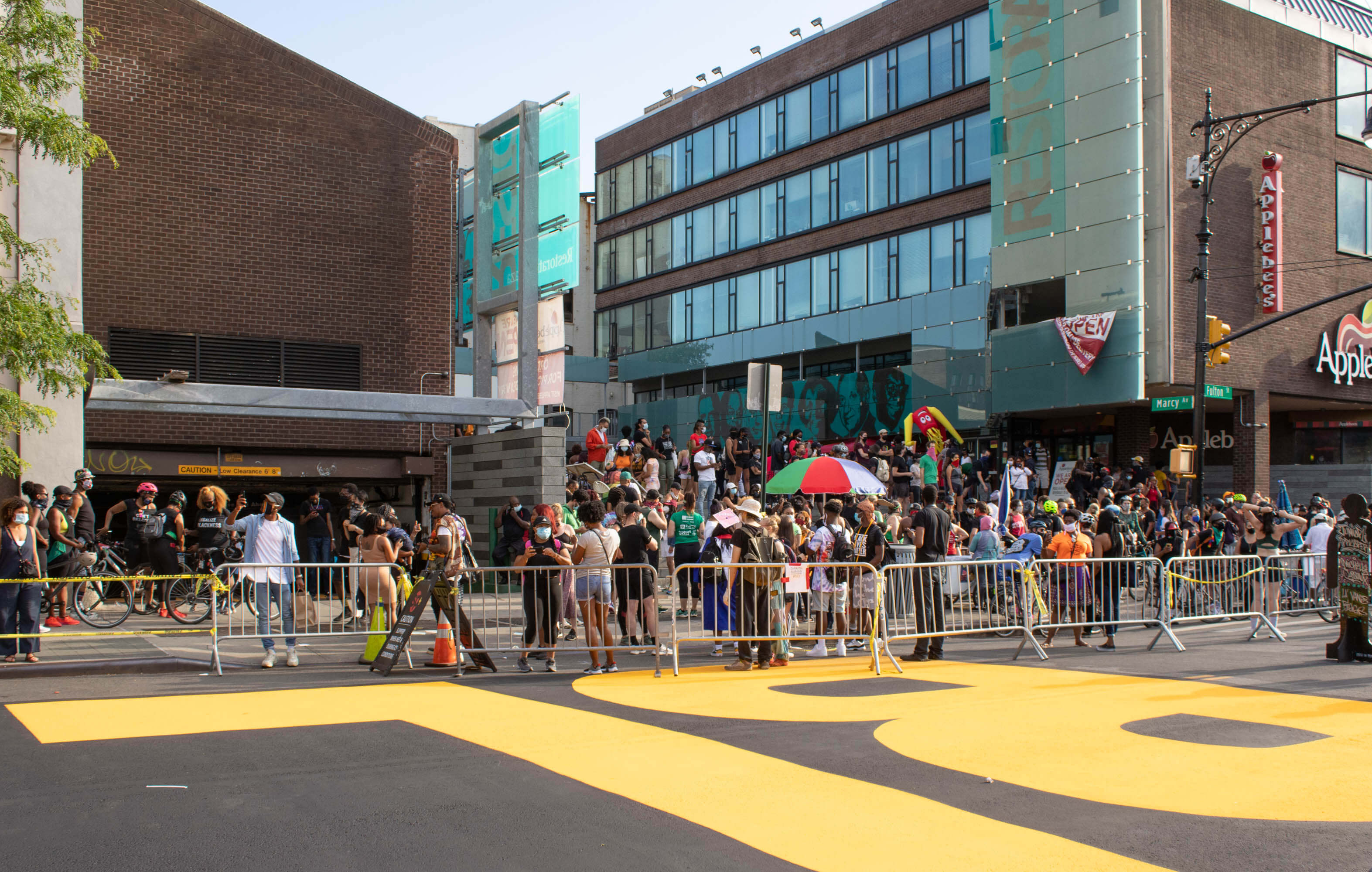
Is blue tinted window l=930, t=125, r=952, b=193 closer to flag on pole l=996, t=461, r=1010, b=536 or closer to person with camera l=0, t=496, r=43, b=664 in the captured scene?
flag on pole l=996, t=461, r=1010, b=536

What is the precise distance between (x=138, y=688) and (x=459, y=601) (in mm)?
3131

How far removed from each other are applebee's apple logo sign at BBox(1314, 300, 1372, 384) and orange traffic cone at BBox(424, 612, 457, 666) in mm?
29137

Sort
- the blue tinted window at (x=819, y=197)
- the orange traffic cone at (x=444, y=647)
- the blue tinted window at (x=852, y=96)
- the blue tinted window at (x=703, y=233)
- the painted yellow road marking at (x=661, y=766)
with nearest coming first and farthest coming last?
the painted yellow road marking at (x=661, y=766) < the orange traffic cone at (x=444, y=647) < the blue tinted window at (x=852, y=96) < the blue tinted window at (x=819, y=197) < the blue tinted window at (x=703, y=233)

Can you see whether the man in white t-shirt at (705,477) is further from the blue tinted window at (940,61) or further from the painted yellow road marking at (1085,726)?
the blue tinted window at (940,61)

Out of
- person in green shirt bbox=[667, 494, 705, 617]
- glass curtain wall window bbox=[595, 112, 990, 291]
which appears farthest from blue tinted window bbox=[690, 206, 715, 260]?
person in green shirt bbox=[667, 494, 705, 617]

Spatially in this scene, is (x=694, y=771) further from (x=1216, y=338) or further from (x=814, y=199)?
(x=814, y=199)

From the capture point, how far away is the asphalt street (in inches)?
209

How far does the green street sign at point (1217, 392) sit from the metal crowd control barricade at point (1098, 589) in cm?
1732

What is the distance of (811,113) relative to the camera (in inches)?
1625

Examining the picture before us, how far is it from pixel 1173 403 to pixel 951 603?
745 inches

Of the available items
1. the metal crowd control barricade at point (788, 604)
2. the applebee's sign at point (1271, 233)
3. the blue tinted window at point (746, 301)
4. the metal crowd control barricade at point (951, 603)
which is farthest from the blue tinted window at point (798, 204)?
the metal crowd control barricade at point (951, 603)

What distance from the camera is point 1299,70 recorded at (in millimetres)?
32656

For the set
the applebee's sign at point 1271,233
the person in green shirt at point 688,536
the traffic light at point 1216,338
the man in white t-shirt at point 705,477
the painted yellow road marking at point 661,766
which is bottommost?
the painted yellow road marking at point 661,766

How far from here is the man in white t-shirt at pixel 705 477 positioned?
999 inches
